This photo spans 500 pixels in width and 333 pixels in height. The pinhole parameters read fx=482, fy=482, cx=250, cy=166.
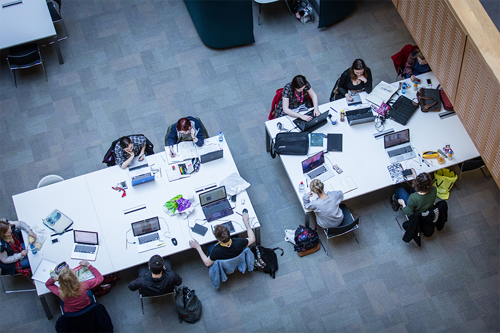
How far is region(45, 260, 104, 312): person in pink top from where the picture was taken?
4.82 metres

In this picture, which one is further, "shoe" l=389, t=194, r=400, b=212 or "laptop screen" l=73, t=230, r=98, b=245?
"shoe" l=389, t=194, r=400, b=212

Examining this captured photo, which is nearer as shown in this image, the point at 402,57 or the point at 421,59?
the point at 421,59

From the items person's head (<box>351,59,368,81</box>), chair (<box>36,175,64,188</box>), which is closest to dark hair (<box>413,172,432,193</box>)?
person's head (<box>351,59,368,81</box>)

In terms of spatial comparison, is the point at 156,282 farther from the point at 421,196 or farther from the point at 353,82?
the point at 353,82

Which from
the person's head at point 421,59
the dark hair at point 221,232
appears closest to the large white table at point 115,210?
the dark hair at point 221,232

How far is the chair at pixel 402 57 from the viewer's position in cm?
657

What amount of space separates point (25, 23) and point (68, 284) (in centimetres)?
438

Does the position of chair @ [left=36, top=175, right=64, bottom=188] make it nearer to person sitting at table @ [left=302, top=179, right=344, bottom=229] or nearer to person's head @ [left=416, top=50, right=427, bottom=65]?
person sitting at table @ [left=302, top=179, right=344, bottom=229]

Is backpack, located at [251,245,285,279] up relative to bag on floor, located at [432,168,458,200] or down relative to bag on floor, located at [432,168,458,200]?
down

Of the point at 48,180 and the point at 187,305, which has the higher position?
the point at 48,180

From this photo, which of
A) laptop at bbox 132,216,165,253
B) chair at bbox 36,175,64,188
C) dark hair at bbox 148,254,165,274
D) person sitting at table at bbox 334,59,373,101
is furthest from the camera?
person sitting at table at bbox 334,59,373,101

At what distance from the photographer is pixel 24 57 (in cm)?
693

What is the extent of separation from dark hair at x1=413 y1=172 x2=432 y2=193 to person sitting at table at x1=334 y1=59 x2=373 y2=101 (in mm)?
1529

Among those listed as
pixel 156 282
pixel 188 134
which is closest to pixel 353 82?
pixel 188 134
